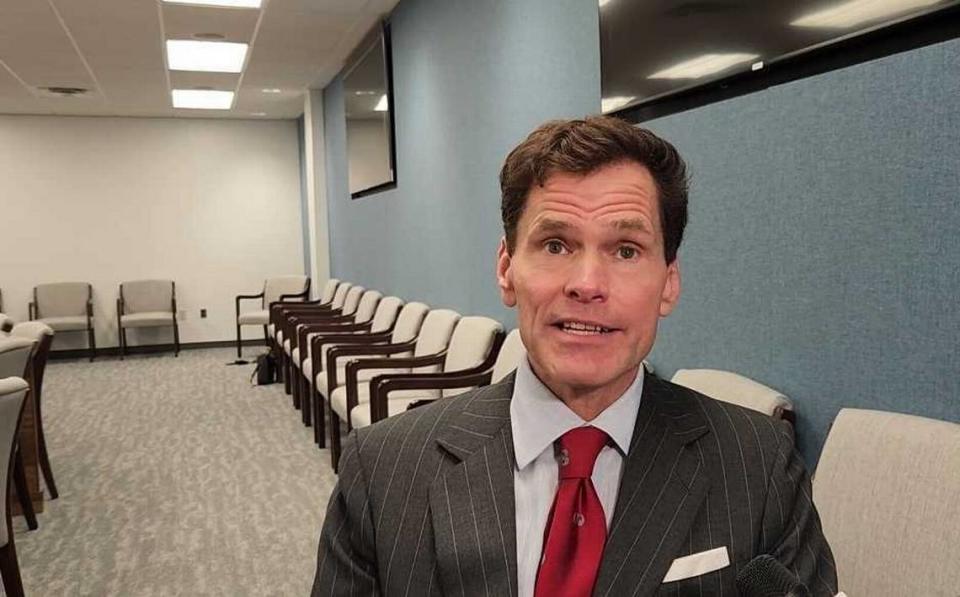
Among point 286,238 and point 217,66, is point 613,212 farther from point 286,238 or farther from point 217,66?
point 286,238

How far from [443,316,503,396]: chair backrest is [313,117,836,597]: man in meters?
2.61

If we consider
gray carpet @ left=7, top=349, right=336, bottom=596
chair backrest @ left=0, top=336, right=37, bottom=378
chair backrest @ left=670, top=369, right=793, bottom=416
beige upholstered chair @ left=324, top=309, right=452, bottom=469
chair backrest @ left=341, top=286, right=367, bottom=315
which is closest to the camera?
chair backrest @ left=670, top=369, right=793, bottom=416

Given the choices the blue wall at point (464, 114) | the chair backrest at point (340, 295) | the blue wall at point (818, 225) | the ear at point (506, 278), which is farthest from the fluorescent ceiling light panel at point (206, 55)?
the ear at point (506, 278)

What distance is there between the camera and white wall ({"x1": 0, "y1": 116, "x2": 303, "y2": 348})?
29.2 ft

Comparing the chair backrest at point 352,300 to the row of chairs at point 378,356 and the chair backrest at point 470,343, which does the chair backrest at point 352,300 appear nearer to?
the row of chairs at point 378,356

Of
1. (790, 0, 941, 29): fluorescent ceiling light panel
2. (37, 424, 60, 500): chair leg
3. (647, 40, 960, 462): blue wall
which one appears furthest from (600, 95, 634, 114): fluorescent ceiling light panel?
(37, 424, 60, 500): chair leg

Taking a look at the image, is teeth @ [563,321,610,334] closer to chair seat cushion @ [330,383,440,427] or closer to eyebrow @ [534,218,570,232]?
eyebrow @ [534,218,570,232]

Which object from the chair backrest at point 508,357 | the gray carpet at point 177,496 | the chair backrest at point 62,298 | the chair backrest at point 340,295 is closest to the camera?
the gray carpet at point 177,496

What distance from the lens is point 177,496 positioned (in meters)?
4.05

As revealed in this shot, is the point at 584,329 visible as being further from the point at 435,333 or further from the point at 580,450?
the point at 435,333

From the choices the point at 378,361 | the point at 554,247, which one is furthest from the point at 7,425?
the point at 554,247

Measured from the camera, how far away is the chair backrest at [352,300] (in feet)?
21.0

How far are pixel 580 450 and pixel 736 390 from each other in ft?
3.82

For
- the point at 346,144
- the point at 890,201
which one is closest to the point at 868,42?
the point at 890,201
